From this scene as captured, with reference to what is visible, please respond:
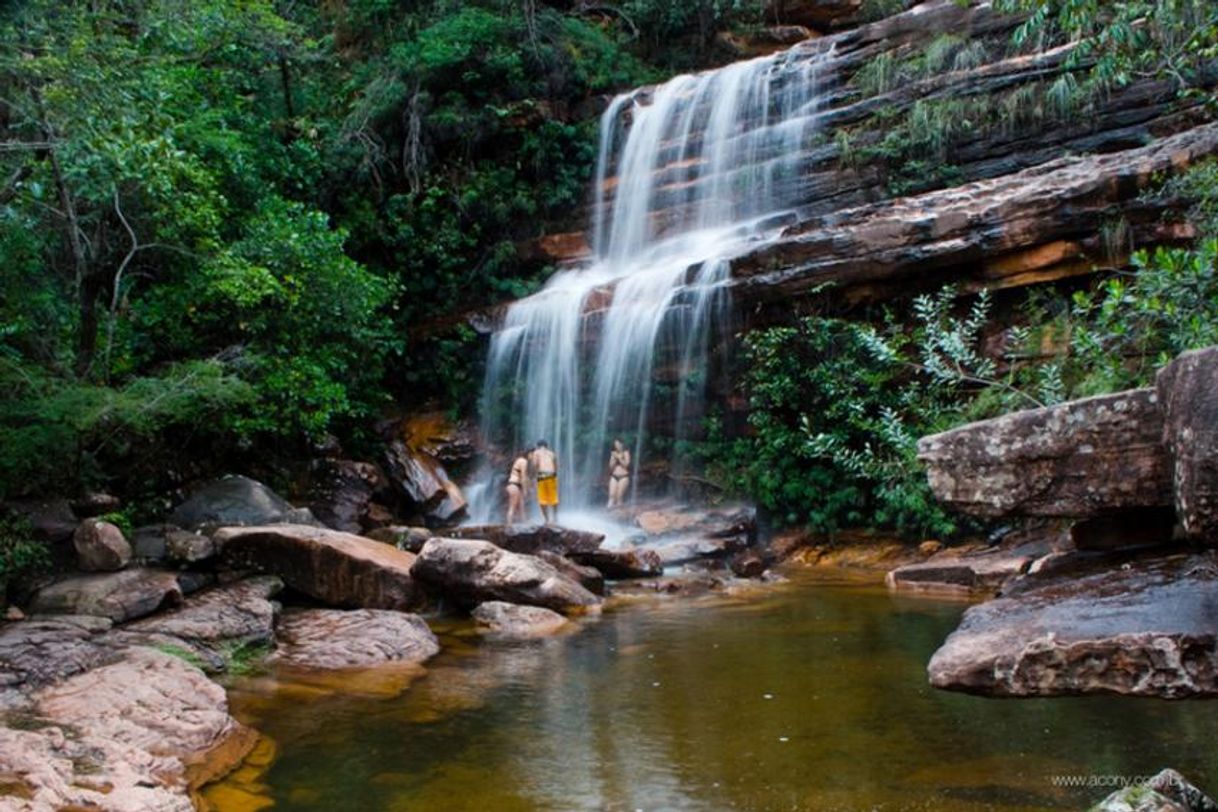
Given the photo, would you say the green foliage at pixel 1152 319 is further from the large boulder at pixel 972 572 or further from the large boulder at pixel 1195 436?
the large boulder at pixel 1195 436

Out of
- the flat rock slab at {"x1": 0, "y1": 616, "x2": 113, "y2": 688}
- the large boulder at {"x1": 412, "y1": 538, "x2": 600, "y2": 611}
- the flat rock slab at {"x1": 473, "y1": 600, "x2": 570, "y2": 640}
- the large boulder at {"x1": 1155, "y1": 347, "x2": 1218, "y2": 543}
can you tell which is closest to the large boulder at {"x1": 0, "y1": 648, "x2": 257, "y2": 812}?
the flat rock slab at {"x1": 0, "y1": 616, "x2": 113, "y2": 688}

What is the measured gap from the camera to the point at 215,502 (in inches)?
449

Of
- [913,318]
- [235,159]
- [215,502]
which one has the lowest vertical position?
[215,502]

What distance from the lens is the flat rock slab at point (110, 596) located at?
847 cm

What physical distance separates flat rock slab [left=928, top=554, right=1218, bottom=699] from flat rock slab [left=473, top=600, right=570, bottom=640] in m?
5.82

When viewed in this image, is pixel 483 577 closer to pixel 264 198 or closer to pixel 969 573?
pixel 969 573

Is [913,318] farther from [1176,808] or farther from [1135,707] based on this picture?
[1176,808]

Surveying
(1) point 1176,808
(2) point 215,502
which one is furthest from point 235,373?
(1) point 1176,808

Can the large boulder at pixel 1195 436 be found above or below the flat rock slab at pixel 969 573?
above

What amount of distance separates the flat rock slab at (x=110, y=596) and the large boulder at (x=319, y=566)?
0.99 metres

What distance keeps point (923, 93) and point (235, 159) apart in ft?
37.3

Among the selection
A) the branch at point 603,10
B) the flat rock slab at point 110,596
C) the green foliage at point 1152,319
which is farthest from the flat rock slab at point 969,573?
the branch at point 603,10

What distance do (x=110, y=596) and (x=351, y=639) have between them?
2.09m

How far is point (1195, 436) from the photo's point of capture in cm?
361
